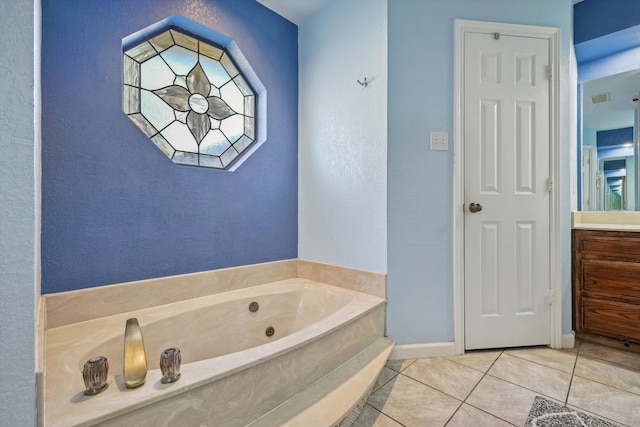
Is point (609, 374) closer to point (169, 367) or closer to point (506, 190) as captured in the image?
point (506, 190)

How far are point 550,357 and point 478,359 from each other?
448 millimetres

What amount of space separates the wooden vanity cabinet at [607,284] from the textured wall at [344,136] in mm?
1375

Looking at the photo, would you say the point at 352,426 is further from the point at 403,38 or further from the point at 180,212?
the point at 403,38

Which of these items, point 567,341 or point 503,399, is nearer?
point 503,399

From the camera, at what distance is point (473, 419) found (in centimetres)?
117

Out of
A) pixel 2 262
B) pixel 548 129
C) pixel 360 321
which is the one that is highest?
pixel 548 129

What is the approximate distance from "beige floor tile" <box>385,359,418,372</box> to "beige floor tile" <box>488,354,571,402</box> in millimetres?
428

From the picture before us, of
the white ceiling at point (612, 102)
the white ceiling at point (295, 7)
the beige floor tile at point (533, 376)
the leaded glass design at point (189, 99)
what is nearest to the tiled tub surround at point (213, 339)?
the beige floor tile at point (533, 376)

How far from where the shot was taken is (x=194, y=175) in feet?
5.47

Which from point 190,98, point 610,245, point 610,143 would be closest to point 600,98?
point 610,143

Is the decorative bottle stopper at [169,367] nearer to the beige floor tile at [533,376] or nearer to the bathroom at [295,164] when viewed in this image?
the bathroom at [295,164]

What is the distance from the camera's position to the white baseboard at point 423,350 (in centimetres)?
168

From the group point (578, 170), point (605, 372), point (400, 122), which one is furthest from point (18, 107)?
point (578, 170)

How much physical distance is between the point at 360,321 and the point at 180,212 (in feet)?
3.91
